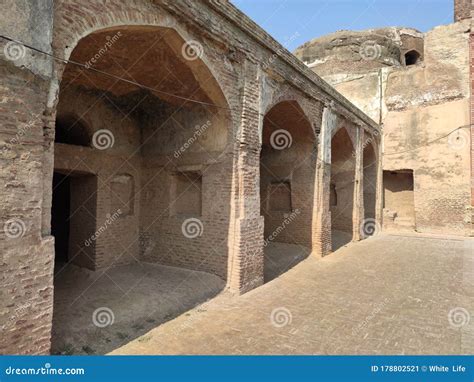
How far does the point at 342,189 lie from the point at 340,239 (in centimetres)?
214

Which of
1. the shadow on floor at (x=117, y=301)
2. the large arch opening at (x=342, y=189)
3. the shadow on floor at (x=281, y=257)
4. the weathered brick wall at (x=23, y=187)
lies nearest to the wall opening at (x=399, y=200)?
the large arch opening at (x=342, y=189)

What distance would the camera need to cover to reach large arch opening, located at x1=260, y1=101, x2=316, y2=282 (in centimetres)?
1026

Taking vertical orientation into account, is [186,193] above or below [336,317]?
above

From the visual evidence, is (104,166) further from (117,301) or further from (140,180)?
(117,301)

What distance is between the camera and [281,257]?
404 inches

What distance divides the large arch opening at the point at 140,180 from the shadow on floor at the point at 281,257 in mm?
2223

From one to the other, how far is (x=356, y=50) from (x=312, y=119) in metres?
13.6

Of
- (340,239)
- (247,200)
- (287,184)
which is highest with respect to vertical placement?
(287,184)

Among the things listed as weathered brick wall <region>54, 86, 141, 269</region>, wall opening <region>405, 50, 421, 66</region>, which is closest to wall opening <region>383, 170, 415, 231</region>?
wall opening <region>405, 50, 421, 66</region>

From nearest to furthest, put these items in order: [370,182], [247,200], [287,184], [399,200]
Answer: [247,200] → [287,184] → [370,182] → [399,200]

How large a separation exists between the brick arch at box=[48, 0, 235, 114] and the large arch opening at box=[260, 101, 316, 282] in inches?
167

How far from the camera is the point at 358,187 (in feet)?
48.4

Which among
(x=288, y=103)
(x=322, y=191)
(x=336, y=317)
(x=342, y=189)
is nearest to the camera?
(x=336, y=317)

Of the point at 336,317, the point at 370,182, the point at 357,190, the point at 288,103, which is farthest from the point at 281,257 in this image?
the point at 370,182
